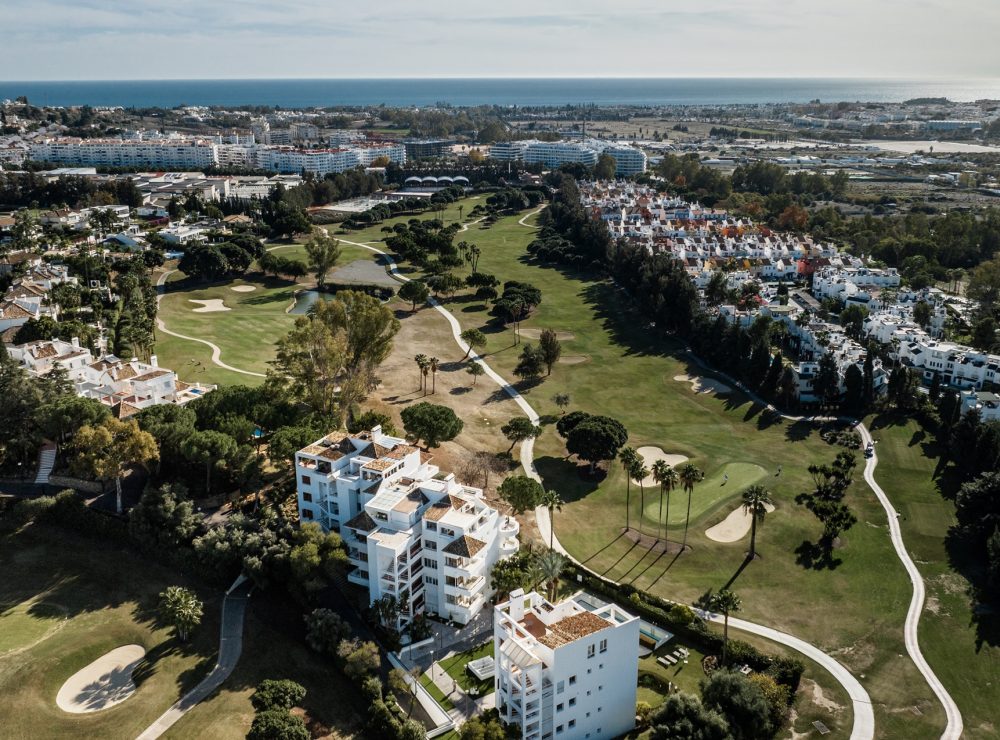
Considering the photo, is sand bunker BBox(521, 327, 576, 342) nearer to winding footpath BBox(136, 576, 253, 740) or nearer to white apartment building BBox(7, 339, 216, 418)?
white apartment building BBox(7, 339, 216, 418)

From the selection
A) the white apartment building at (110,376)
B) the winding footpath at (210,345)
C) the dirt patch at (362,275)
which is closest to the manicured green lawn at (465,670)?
the white apartment building at (110,376)

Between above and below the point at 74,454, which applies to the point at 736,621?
below

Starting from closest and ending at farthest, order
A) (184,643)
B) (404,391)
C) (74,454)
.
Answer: (184,643), (74,454), (404,391)

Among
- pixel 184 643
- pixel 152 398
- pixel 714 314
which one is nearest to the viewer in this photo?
pixel 184 643

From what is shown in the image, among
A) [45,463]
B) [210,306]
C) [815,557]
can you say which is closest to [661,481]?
[815,557]

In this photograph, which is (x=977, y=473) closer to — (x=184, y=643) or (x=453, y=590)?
(x=453, y=590)

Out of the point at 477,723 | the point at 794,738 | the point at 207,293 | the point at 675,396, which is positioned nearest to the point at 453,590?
the point at 477,723

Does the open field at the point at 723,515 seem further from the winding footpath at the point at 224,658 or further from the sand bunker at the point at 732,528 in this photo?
the winding footpath at the point at 224,658

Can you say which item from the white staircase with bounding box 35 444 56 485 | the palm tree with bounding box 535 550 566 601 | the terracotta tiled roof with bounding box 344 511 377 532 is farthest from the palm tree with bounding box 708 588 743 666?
the white staircase with bounding box 35 444 56 485
